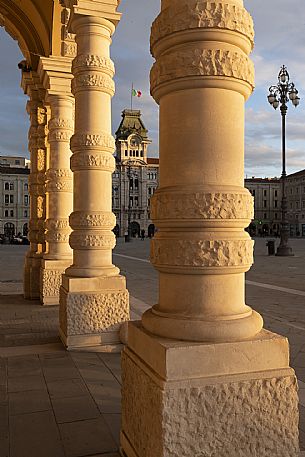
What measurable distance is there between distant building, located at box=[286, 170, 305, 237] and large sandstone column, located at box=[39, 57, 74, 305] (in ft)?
267

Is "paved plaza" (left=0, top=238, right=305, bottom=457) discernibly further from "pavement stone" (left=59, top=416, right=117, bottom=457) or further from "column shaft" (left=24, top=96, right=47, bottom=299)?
"column shaft" (left=24, top=96, right=47, bottom=299)

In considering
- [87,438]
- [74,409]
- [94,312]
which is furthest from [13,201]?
[87,438]

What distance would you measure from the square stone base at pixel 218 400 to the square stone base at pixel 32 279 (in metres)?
7.58

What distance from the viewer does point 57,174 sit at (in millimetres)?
8711

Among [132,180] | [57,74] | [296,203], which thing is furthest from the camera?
[132,180]

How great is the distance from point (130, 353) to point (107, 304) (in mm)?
2928

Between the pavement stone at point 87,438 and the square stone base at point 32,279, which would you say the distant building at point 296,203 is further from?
the pavement stone at point 87,438

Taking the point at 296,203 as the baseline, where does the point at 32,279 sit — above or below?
below

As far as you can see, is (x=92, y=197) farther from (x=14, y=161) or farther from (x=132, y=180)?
(x=14, y=161)

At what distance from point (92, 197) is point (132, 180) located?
83.6 m

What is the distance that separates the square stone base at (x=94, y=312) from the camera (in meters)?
5.62

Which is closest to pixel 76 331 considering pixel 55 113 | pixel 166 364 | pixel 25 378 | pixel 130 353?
pixel 25 378

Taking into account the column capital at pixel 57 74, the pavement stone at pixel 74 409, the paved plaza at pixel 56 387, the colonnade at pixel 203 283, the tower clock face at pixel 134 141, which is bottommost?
the paved plaza at pixel 56 387

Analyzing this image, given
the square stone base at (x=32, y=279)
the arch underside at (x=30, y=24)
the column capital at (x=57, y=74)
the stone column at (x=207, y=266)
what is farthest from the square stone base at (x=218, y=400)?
the arch underside at (x=30, y=24)
